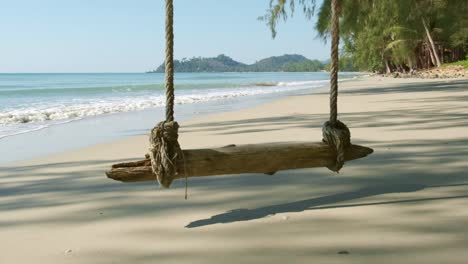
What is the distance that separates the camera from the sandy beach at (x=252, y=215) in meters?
2.34

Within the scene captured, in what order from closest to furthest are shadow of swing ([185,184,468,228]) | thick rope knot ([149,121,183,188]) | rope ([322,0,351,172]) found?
thick rope knot ([149,121,183,188]) < shadow of swing ([185,184,468,228]) < rope ([322,0,351,172])

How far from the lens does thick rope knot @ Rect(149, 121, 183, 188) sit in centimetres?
269

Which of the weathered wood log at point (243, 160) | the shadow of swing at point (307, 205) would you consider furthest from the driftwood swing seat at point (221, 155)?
the shadow of swing at point (307, 205)

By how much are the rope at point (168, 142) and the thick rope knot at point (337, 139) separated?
909mm

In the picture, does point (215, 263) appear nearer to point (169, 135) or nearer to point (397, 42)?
point (169, 135)

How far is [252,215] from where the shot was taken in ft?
9.56

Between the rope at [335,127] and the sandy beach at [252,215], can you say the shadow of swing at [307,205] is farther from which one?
the rope at [335,127]

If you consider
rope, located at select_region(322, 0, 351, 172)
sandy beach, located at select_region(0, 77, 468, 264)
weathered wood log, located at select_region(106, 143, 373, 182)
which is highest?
rope, located at select_region(322, 0, 351, 172)

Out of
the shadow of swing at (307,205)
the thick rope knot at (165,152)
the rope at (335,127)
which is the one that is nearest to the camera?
the thick rope knot at (165,152)

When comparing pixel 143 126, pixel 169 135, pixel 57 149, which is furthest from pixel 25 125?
pixel 169 135

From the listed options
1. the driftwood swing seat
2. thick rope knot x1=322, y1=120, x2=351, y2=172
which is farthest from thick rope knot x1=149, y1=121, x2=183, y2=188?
thick rope knot x1=322, y1=120, x2=351, y2=172

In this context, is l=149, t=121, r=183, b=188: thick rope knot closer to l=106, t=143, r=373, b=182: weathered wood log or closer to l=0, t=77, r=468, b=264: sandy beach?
l=106, t=143, r=373, b=182: weathered wood log

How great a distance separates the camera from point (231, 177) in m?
4.00

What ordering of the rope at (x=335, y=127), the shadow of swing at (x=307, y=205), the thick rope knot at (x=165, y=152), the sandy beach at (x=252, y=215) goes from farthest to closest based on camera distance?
the rope at (x=335, y=127), the shadow of swing at (x=307, y=205), the thick rope knot at (x=165, y=152), the sandy beach at (x=252, y=215)
